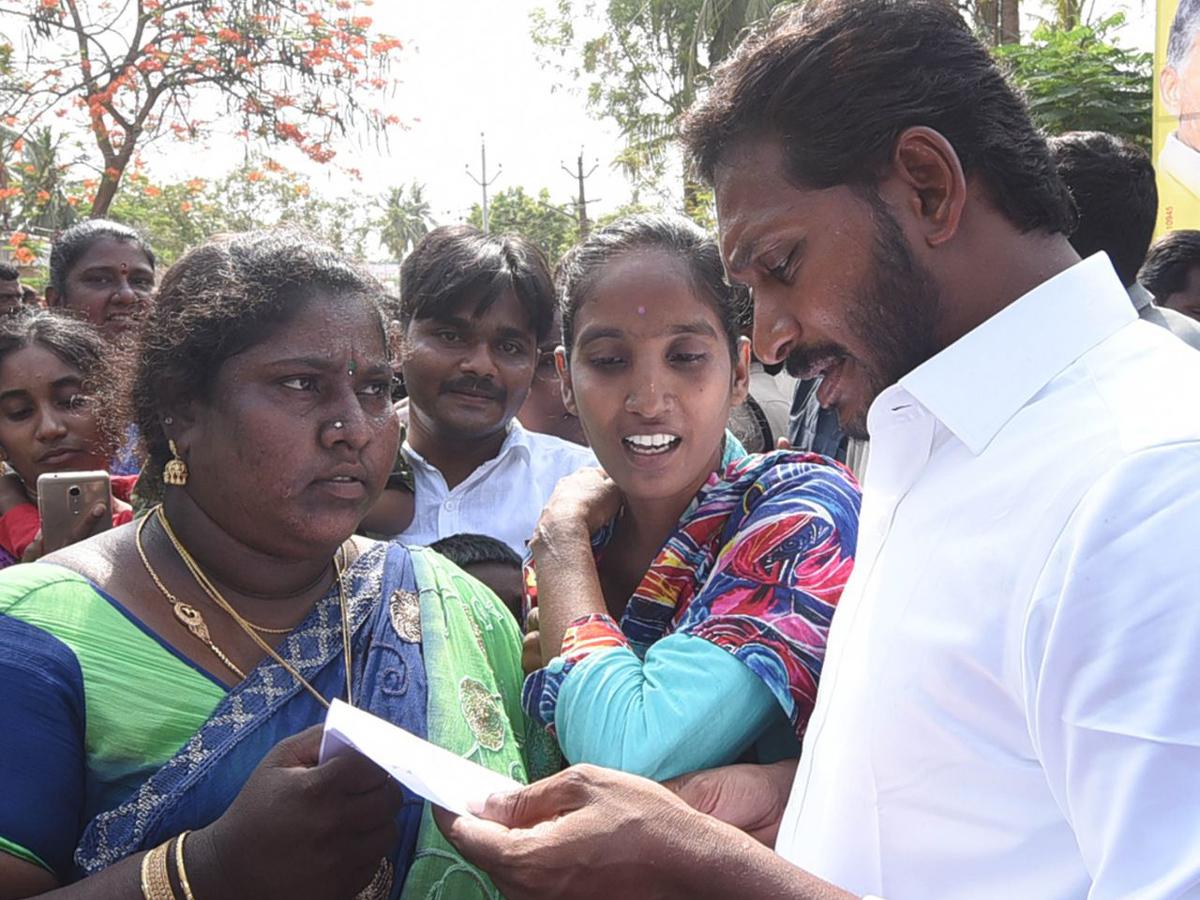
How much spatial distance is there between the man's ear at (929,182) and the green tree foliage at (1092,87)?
6837 mm

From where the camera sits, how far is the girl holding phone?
3213 millimetres

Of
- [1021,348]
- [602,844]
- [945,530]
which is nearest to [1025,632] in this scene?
[945,530]

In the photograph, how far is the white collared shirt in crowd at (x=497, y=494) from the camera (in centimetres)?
307

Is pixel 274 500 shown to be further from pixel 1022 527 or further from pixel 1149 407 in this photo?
pixel 1149 407

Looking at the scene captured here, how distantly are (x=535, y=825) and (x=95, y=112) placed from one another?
1051cm

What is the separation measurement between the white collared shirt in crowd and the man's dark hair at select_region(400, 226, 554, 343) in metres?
0.40

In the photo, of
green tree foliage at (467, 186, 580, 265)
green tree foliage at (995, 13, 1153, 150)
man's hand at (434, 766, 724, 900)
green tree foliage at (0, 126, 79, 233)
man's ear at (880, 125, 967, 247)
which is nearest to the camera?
man's hand at (434, 766, 724, 900)

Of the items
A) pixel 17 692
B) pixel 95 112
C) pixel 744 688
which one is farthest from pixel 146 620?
pixel 95 112

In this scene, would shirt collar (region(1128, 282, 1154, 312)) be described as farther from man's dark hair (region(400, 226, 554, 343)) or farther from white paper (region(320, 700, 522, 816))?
white paper (region(320, 700, 522, 816))

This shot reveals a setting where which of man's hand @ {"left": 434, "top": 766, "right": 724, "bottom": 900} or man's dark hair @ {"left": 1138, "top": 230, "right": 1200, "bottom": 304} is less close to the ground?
man's dark hair @ {"left": 1138, "top": 230, "right": 1200, "bottom": 304}

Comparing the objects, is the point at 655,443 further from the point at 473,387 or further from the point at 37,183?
the point at 37,183

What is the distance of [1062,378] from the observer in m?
1.24

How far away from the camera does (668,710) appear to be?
159cm

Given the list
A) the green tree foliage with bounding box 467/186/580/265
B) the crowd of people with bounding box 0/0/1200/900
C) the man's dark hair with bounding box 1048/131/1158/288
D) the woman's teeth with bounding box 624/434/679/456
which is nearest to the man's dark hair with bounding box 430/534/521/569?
the crowd of people with bounding box 0/0/1200/900
